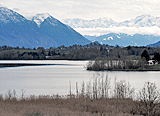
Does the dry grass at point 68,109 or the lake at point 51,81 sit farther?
the lake at point 51,81

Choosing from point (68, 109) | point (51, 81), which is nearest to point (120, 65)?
point (51, 81)

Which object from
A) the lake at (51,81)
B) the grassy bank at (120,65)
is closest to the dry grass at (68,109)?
the lake at (51,81)

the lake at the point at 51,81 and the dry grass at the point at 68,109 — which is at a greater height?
the dry grass at the point at 68,109

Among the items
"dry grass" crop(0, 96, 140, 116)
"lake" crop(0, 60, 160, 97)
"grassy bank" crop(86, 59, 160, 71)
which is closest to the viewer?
"dry grass" crop(0, 96, 140, 116)

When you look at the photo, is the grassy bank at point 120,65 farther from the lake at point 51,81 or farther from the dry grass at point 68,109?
the dry grass at point 68,109

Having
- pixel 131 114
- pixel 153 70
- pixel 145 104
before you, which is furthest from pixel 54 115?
pixel 153 70

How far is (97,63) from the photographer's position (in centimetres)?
→ 13012

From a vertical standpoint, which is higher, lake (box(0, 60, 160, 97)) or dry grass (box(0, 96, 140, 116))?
dry grass (box(0, 96, 140, 116))

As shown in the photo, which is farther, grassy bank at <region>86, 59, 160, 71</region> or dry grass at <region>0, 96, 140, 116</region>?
grassy bank at <region>86, 59, 160, 71</region>

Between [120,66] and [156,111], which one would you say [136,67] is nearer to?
[120,66]

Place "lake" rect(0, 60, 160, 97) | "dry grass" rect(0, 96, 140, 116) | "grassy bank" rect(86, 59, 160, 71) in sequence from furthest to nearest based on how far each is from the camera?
"grassy bank" rect(86, 59, 160, 71) → "lake" rect(0, 60, 160, 97) → "dry grass" rect(0, 96, 140, 116)

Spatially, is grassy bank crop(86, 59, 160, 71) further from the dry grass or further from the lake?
the dry grass

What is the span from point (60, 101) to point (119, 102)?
6.58 m

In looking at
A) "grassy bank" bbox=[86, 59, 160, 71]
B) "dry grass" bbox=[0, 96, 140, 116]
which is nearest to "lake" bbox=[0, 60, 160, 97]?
"dry grass" bbox=[0, 96, 140, 116]
